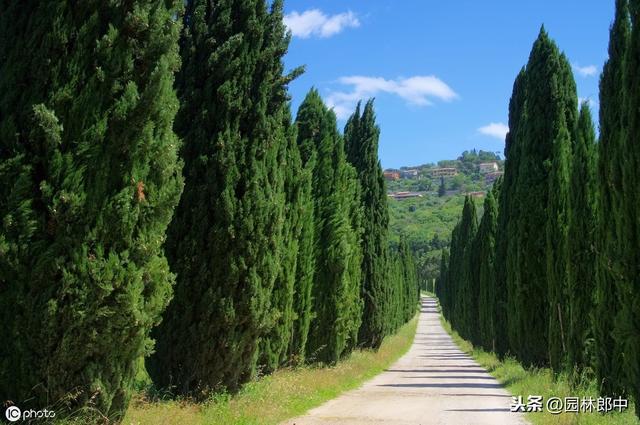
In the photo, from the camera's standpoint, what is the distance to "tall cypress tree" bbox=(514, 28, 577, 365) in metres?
16.4

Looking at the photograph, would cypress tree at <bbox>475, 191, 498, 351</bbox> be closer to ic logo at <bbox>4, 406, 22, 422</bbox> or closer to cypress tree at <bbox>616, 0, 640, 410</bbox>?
cypress tree at <bbox>616, 0, 640, 410</bbox>

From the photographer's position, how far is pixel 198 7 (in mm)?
9172

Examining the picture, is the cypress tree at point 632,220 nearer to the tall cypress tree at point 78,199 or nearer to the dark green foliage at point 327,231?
the tall cypress tree at point 78,199

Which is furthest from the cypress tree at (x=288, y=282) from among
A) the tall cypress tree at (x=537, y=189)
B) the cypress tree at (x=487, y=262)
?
the cypress tree at (x=487, y=262)

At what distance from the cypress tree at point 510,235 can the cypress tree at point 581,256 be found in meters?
5.01

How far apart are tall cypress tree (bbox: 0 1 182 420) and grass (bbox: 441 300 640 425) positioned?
610 cm

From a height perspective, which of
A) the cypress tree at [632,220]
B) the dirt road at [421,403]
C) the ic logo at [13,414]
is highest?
the cypress tree at [632,220]

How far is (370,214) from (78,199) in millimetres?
19773

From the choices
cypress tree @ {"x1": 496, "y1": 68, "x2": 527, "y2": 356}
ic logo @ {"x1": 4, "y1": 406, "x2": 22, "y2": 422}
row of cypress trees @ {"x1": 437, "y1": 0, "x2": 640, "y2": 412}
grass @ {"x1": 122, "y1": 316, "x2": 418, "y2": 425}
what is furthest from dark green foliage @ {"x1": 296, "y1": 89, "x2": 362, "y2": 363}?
ic logo @ {"x1": 4, "y1": 406, "x2": 22, "y2": 422}

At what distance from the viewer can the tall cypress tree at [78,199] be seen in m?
4.87

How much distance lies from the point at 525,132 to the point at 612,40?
899cm

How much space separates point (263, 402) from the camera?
9.52 meters

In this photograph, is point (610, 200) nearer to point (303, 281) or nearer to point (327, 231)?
point (303, 281)

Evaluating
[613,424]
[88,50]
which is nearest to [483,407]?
[613,424]
